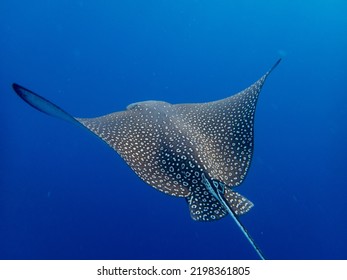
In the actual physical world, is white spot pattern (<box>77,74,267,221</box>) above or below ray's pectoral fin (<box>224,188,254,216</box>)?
above

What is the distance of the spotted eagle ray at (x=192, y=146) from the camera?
305 cm

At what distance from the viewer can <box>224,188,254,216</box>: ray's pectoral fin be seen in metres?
3.01

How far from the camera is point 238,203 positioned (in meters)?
3.04

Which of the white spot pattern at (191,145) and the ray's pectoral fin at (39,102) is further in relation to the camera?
the white spot pattern at (191,145)

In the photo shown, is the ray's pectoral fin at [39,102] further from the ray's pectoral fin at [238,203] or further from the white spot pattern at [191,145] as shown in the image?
the ray's pectoral fin at [238,203]

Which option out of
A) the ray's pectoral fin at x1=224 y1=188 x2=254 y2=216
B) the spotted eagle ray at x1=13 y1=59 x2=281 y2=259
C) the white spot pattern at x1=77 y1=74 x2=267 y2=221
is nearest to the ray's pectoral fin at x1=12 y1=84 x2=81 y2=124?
the spotted eagle ray at x1=13 y1=59 x2=281 y2=259

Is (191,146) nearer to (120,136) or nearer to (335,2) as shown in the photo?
(120,136)

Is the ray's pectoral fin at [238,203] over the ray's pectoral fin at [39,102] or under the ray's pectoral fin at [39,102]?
under

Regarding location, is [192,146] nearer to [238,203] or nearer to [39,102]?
[238,203]

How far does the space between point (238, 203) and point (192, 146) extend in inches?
22.8

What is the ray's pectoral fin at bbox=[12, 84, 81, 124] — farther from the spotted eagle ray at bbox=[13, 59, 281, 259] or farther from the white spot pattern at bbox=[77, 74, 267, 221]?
the white spot pattern at bbox=[77, 74, 267, 221]

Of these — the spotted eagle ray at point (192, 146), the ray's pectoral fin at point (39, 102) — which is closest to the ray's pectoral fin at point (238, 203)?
the spotted eagle ray at point (192, 146)

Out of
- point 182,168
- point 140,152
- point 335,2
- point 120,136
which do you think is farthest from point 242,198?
point 335,2
